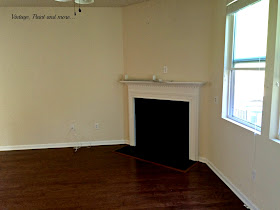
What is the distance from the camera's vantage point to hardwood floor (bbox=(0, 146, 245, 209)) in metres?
2.63

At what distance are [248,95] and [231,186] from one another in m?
1.15

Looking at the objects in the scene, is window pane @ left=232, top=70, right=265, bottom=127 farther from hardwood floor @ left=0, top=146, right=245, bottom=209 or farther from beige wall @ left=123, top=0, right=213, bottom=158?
hardwood floor @ left=0, top=146, right=245, bottom=209

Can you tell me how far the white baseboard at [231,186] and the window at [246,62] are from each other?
78 cm

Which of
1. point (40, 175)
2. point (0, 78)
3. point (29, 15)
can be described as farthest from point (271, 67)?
point (0, 78)

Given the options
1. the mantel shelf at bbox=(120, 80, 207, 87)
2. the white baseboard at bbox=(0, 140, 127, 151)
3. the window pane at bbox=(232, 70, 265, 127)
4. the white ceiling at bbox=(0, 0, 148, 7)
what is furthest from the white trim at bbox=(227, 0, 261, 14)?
the white baseboard at bbox=(0, 140, 127, 151)

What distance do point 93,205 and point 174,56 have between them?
8.20ft

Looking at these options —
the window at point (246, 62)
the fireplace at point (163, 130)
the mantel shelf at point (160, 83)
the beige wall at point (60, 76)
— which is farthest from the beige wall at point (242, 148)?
the beige wall at point (60, 76)

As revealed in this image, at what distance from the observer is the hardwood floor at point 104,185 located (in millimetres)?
2631

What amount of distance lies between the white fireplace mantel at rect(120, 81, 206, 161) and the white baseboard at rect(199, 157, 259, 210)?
23cm

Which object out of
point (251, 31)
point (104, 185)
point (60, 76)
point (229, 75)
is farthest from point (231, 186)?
point (60, 76)

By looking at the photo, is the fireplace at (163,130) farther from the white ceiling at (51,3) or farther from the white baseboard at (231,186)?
the white ceiling at (51,3)

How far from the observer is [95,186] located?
3.04 m

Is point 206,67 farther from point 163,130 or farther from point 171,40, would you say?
point 163,130

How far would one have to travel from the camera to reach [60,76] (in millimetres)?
4410
